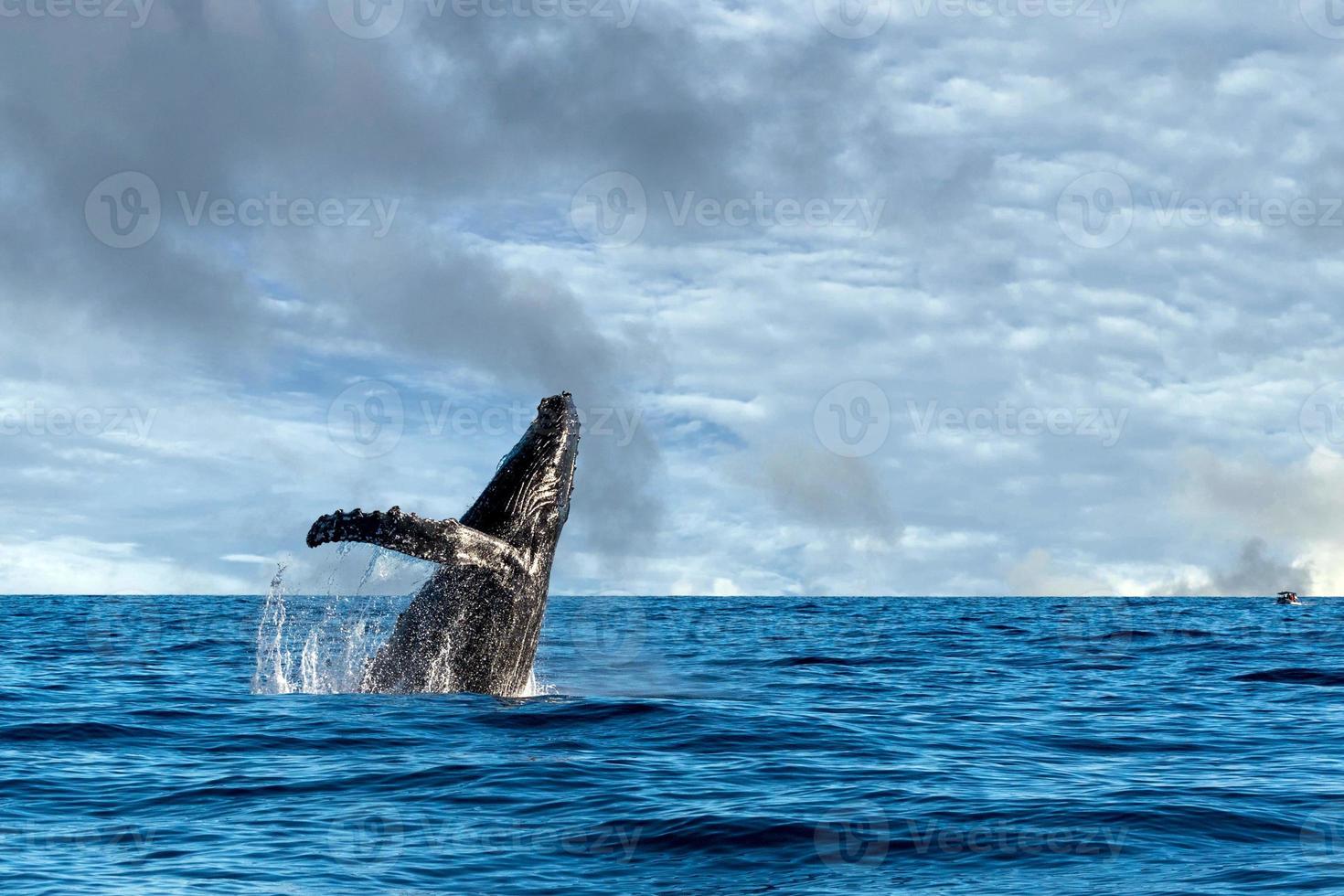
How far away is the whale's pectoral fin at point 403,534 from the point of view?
1516 centimetres

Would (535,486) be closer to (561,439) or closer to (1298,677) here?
(561,439)

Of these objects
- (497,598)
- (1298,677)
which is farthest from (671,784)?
(1298,677)

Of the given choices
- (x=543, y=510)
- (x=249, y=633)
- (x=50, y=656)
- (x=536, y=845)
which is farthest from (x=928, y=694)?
(x=249, y=633)

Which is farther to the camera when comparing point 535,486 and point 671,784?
point 535,486

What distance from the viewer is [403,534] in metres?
15.5

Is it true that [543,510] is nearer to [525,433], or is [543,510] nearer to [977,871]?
[525,433]

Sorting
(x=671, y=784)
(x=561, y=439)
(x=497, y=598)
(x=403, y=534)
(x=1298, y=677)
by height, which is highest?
(x=561, y=439)

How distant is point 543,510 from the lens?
18.5m

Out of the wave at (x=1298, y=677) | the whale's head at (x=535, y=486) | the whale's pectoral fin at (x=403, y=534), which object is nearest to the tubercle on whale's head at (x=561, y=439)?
the whale's head at (x=535, y=486)

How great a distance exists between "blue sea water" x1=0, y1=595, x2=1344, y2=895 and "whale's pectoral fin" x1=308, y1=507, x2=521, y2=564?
6.88 ft

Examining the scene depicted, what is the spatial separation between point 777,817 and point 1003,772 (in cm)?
369

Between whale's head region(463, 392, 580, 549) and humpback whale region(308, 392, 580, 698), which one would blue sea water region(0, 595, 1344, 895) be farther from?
whale's head region(463, 392, 580, 549)

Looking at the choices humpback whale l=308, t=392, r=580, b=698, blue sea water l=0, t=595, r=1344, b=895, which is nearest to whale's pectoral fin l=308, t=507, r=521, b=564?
humpback whale l=308, t=392, r=580, b=698

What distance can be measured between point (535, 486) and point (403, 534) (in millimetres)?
3325
